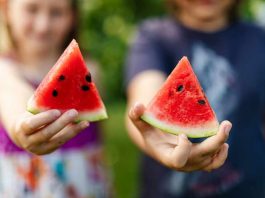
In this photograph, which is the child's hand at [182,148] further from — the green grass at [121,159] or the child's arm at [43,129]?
the green grass at [121,159]

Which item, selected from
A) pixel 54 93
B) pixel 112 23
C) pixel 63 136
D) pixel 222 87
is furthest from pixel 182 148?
pixel 112 23

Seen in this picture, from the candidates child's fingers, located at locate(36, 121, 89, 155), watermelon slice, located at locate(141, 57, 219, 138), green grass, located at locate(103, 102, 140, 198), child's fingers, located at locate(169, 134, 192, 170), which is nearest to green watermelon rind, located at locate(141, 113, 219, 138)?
watermelon slice, located at locate(141, 57, 219, 138)

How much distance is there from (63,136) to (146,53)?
4.31ft

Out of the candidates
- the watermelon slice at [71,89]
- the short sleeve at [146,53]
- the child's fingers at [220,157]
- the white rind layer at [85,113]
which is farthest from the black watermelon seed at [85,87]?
the short sleeve at [146,53]

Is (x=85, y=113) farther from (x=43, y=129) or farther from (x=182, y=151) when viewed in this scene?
(x=182, y=151)

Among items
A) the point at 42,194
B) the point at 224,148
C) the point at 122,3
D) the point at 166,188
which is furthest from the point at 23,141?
the point at 122,3

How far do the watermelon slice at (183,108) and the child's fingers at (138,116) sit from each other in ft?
0.11

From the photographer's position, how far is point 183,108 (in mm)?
2521

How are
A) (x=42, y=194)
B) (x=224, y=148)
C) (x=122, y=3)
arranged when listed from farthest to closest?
(x=122, y=3), (x=42, y=194), (x=224, y=148)

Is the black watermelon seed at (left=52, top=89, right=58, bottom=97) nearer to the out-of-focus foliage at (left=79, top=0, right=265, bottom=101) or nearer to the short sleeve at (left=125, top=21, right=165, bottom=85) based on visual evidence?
the short sleeve at (left=125, top=21, right=165, bottom=85)

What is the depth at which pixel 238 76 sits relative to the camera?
339cm

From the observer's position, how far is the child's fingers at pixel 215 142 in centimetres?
217

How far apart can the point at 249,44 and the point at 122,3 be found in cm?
630

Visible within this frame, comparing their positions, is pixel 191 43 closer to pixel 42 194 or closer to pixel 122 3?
pixel 42 194
